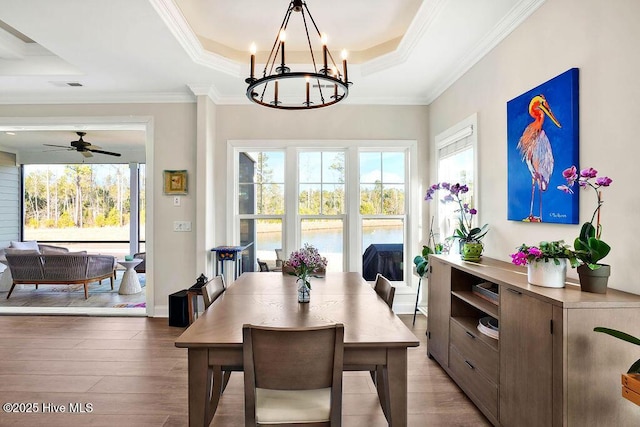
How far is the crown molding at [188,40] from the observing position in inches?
101

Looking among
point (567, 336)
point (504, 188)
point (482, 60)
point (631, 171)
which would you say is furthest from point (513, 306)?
point (482, 60)

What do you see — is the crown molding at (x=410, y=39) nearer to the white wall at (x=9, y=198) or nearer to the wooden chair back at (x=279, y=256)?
the wooden chair back at (x=279, y=256)

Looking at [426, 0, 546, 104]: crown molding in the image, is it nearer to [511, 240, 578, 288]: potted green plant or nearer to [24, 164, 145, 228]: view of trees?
[511, 240, 578, 288]: potted green plant

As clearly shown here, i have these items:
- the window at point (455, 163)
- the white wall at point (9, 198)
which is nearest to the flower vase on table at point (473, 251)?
the window at point (455, 163)

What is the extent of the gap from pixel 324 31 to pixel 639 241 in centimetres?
281

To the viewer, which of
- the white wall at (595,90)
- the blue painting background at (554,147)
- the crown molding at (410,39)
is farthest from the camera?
the crown molding at (410,39)

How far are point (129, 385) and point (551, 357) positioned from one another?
2.72m

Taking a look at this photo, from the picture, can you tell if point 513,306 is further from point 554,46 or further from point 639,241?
point 554,46

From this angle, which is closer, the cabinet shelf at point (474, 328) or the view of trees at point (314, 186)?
the cabinet shelf at point (474, 328)

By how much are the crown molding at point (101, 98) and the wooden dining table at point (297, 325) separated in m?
2.84

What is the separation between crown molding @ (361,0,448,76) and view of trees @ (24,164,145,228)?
7.60 meters

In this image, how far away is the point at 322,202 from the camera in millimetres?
4445

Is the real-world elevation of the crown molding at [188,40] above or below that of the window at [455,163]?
above

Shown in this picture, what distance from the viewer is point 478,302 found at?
237 centimetres
